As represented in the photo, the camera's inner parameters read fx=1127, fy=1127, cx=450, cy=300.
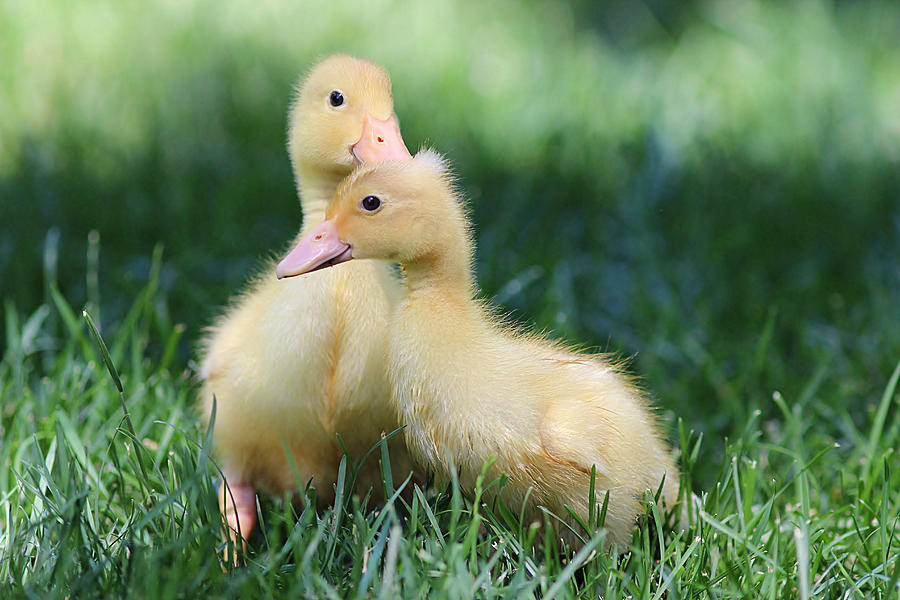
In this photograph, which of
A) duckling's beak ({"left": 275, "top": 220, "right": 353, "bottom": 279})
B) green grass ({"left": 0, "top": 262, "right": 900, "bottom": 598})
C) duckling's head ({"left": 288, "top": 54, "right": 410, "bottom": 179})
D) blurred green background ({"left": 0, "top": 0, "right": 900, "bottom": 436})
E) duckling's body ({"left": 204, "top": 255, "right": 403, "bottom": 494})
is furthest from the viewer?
blurred green background ({"left": 0, "top": 0, "right": 900, "bottom": 436})

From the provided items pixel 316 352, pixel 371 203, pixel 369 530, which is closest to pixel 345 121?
pixel 371 203

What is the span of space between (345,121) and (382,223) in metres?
0.36

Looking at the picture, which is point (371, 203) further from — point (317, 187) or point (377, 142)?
point (317, 187)

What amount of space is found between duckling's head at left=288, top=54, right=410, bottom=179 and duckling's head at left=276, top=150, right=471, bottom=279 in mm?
182

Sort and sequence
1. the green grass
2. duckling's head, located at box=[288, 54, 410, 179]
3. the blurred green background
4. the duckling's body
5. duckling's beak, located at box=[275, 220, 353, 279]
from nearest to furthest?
the green grass, duckling's beak, located at box=[275, 220, 353, 279], the duckling's body, duckling's head, located at box=[288, 54, 410, 179], the blurred green background

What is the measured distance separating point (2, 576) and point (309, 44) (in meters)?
3.66

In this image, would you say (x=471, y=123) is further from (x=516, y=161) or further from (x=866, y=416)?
(x=866, y=416)

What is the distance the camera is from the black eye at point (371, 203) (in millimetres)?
2031

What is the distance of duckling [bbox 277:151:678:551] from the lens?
203cm

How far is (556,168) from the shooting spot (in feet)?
14.0

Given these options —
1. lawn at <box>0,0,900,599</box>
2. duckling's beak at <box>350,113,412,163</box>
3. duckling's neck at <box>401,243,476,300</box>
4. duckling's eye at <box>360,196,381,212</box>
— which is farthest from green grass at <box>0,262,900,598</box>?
duckling's beak at <box>350,113,412,163</box>

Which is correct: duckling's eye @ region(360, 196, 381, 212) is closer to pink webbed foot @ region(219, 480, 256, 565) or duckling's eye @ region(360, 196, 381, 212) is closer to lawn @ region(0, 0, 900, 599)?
lawn @ region(0, 0, 900, 599)

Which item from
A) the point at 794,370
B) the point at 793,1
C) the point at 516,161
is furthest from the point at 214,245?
the point at 793,1

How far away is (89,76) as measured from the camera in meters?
4.67
